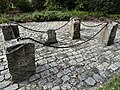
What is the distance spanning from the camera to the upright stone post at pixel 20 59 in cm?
322

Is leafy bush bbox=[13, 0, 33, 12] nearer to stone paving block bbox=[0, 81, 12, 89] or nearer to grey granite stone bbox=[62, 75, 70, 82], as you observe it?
stone paving block bbox=[0, 81, 12, 89]

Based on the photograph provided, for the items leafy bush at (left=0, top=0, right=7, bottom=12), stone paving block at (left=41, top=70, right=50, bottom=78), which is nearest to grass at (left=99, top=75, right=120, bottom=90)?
stone paving block at (left=41, top=70, right=50, bottom=78)

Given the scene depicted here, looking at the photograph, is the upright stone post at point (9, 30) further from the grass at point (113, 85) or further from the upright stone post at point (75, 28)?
the grass at point (113, 85)

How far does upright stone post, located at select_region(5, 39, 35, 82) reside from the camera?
322 centimetres

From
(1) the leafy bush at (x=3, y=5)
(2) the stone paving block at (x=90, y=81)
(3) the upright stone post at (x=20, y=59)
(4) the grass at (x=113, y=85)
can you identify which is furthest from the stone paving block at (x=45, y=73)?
(1) the leafy bush at (x=3, y=5)

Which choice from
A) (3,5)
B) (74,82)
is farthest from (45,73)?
(3,5)

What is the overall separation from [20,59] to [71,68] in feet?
5.27

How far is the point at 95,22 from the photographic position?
32.8ft

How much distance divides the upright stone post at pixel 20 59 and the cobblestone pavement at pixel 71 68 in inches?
7.6

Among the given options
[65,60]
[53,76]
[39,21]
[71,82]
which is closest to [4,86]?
[53,76]

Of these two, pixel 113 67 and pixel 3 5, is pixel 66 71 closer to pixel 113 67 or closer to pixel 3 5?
pixel 113 67

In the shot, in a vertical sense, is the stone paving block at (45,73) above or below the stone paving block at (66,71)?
above

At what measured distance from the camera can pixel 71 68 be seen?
4176 millimetres

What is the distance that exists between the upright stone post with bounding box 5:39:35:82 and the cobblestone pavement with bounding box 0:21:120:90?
0.19 meters
